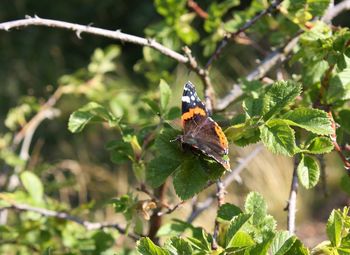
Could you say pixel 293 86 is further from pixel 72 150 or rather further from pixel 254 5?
pixel 72 150

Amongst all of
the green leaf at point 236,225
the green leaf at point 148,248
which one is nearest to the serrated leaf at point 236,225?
the green leaf at point 236,225

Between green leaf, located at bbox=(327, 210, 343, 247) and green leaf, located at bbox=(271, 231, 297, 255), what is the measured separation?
0.08 m

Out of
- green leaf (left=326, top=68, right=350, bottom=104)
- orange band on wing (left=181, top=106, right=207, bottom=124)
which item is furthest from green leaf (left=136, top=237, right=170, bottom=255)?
green leaf (left=326, top=68, right=350, bottom=104)

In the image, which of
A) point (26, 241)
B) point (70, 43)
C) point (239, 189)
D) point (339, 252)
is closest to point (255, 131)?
point (339, 252)

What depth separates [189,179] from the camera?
0.92 metres

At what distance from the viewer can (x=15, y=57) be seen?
5.91 metres

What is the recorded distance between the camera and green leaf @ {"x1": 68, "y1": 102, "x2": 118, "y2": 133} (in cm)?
111

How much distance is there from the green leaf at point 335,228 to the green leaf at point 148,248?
26 centimetres

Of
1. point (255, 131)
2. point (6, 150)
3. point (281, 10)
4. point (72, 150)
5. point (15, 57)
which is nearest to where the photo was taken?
point (255, 131)

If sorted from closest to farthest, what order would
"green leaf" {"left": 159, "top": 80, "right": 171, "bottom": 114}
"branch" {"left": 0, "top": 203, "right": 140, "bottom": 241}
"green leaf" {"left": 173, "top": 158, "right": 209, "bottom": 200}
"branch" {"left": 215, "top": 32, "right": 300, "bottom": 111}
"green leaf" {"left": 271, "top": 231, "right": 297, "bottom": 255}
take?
"green leaf" {"left": 271, "top": 231, "right": 297, "bottom": 255} → "green leaf" {"left": 173, "top": 158, "right": 209, "bottom": 200} → "green leaf" {"left": 159, "top": 80, "right": 171, "bottom": 114} → "branch" {"left": 0, "top": 203, "right": 140, "bottom": 241} → "branch" {"left": 215, "top": 32, "right": 300, "bottom": 111}

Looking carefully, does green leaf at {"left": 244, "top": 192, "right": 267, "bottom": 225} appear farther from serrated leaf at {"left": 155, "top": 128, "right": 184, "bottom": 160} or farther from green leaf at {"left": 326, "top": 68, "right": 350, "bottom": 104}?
green leaf at {"left": 326, "top": 68, "right": 350, "bottom": 104}

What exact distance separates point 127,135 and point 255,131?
0.27 meters

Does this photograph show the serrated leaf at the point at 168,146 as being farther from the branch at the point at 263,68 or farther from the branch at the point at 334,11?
the branch at the point at 334,11

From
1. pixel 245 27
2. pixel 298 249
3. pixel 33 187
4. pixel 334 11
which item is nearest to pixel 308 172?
pixel 298 249
